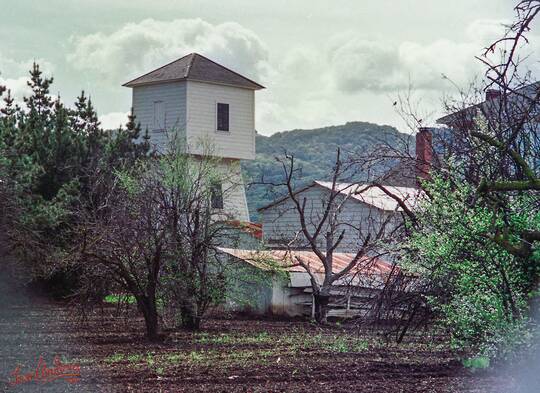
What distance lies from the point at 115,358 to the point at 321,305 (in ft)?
43.9

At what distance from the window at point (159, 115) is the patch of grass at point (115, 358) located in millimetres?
33053

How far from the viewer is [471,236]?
14234 mm

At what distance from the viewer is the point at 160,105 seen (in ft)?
173

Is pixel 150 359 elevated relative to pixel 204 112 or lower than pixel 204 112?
lower

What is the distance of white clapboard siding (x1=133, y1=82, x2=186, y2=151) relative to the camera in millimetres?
51438

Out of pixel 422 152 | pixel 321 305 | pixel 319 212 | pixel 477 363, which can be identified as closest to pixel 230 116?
pixel 319 212

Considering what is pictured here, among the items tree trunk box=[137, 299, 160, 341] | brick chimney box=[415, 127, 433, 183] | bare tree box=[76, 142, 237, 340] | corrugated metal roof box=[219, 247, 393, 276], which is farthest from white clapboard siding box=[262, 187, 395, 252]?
tree trunk box=[137, 299, 160, 341]

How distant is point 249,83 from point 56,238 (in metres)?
21.9

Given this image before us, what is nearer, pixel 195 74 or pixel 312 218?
pixel 312 218

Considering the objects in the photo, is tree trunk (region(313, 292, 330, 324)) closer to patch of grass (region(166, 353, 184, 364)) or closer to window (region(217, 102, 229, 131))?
patch of grass (region(166, 353, 184, 364))

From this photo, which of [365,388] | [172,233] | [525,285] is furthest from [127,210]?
[525,285]

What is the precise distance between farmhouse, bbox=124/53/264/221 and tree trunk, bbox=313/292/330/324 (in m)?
20.1

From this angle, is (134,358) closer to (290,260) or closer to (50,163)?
(290,260)

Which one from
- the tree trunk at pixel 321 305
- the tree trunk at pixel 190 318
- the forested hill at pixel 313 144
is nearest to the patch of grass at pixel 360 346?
the tree trunk at pixel 190 318
